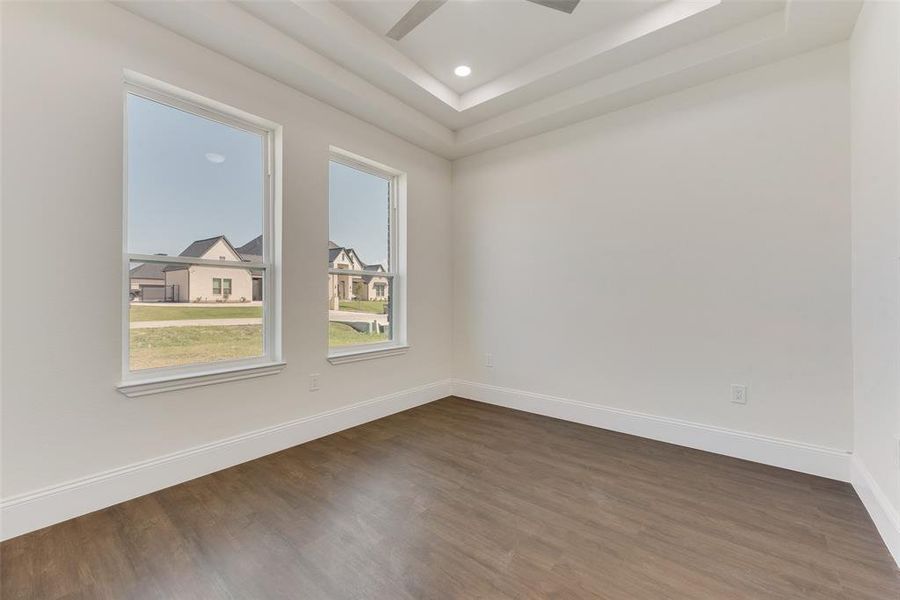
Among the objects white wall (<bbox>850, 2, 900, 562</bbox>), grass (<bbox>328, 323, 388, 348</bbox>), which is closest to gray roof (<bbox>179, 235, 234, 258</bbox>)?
grass (<bbox>328, 323, 388, 348</bbox>)

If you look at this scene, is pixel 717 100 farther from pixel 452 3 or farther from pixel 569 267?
pixel 452 3

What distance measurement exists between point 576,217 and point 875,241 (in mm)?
1854

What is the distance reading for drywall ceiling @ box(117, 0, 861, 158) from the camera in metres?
2.22

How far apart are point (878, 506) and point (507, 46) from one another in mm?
3517

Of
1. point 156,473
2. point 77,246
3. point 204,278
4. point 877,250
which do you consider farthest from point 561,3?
point 156,473

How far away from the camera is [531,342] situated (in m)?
3.65

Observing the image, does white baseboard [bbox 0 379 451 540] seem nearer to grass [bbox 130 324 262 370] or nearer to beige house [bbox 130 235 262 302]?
Result: grass [bbox 130 324 262 370]

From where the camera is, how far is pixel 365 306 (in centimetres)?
357

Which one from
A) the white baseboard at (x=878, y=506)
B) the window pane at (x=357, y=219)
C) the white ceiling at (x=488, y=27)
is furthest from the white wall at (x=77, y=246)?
the white baseboard at (x=878, y=506)

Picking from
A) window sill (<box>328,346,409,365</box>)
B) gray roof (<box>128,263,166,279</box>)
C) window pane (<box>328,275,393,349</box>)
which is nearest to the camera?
gray roof (<box>128,263,166,279</box>)

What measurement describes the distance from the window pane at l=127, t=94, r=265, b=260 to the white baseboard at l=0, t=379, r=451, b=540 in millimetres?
1260

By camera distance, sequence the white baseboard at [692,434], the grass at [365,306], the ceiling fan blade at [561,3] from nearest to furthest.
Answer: the ceiling fan blade at [561,3] < the white baseboard at [692,434] < the grass at [365,306]

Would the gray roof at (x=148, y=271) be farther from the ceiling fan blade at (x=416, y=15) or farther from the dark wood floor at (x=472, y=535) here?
the ceiling fan blade at (x=416, y=15)

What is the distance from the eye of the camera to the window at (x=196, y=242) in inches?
86.4
